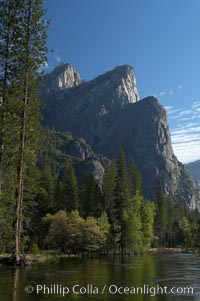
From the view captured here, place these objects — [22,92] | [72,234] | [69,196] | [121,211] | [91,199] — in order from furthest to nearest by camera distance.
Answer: [91,199]
[69,196]
[121,211]
[72,234]
[22,92]

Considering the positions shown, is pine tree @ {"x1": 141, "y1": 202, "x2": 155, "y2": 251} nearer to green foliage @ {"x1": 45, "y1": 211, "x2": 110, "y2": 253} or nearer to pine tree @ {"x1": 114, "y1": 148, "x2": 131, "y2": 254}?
pine tree @ {"x1": 114, "y1": 148, "x2": 131, "y2": 254}

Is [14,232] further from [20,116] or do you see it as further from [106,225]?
[106,225]

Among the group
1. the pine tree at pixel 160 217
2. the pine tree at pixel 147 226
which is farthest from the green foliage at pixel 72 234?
the pine tree at pixel 160 217

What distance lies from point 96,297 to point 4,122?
18.4 meters

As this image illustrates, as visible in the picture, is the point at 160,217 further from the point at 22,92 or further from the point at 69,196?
the point at 22,92

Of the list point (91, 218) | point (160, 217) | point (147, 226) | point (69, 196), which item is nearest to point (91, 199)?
point (69, 196)

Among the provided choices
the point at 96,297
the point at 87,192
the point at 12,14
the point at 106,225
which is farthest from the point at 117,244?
the point at 96,297

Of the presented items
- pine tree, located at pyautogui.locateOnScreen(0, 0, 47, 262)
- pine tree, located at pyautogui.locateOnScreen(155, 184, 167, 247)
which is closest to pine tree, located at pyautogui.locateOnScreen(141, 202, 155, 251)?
pine tree, located at pyautogui.locateOnScreen(155, 184, 167, 247)

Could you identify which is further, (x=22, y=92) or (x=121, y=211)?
(x=121, y=211)

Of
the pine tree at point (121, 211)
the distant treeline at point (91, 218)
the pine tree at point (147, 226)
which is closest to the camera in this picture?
the distant treeline at point (91, 218)

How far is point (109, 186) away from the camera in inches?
3780

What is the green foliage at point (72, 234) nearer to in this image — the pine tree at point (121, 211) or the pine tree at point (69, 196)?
the pine tree at point (121, 211)

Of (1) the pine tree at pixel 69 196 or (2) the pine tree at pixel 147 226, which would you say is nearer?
(2) the pine tree at pixel 147 226

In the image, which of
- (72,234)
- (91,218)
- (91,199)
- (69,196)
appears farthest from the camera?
(91,199)
